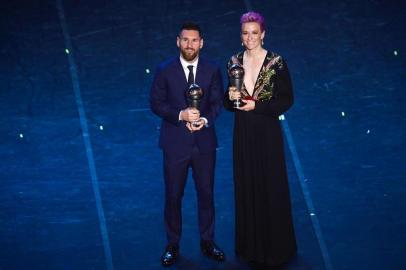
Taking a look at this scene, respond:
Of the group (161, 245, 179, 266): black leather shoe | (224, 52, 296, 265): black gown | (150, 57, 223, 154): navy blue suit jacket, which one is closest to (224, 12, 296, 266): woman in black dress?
(224, 52, 296, 265): black gown

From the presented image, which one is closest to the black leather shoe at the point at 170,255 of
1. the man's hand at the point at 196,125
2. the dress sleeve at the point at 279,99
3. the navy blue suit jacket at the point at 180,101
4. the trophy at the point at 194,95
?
the navy blue suit jacket at the point at 180,101

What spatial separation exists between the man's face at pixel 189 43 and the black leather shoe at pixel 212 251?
1565 mm

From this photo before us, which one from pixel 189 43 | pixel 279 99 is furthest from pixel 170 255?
pixel 189 43

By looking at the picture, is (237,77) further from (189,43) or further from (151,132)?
(151,132)

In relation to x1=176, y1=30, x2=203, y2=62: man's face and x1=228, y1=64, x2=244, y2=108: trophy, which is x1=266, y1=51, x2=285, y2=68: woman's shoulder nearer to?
x1=228, y1=64, x2=244, y2=108: trophy

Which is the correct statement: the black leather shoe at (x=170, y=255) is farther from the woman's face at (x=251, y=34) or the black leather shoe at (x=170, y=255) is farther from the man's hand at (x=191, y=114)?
the woman's face at (x=251, y=34)

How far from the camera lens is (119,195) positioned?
5.83 metres

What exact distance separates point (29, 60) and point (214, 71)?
4.68 meters

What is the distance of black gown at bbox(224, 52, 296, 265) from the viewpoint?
14.2ft

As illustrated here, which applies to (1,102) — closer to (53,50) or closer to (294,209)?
(53,50)

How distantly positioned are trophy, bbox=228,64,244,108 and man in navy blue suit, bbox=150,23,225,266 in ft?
1.06

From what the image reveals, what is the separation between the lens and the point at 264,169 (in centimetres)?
438

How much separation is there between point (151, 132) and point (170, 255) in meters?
2.56

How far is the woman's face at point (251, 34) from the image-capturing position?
421cm
